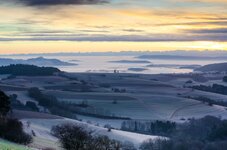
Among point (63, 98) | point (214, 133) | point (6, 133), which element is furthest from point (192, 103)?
point (6, 133)

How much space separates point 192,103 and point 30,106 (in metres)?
40.7

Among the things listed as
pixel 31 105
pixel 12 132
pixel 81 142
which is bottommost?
pixel 31 105

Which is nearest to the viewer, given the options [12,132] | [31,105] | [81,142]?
[81,142]

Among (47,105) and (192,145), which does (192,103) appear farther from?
(192,145)

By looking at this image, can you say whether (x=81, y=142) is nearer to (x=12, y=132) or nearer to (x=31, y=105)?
(x=12, y=132)

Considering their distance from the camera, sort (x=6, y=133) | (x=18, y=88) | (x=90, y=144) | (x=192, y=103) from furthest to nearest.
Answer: (x=18, y=88) < (x=192, y=103) < (x=6, y=133) < (x=90, y=144)

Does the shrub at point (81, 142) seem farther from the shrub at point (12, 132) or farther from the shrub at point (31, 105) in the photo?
the shrub at point (31, 105)

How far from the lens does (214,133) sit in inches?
3546

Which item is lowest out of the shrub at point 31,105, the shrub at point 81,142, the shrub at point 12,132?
the shrub at point 31,105

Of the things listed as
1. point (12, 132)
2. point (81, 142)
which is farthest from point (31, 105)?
point (81, 142)

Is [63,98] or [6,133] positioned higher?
[6,133]

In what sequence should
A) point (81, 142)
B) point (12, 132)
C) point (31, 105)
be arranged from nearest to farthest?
point (81, 142)
point (12, 132)
point (31, 105)

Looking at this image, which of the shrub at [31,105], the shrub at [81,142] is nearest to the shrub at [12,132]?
the shrub at [81,142]

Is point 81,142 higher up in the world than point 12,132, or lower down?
higher up
